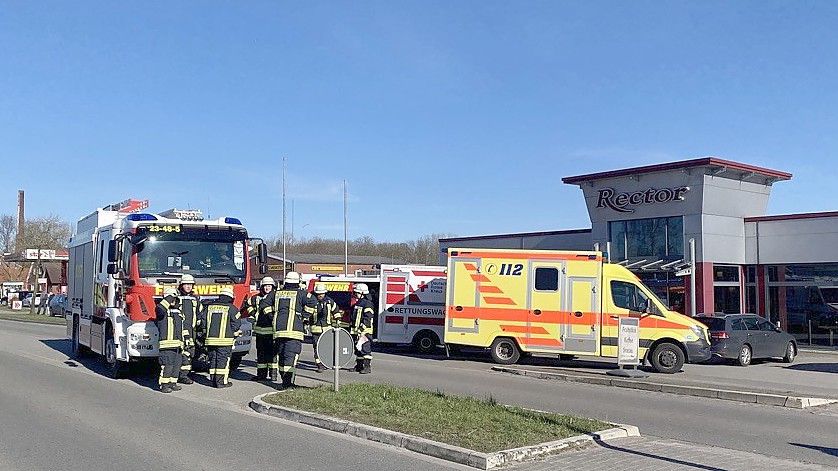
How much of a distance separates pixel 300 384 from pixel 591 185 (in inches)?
820

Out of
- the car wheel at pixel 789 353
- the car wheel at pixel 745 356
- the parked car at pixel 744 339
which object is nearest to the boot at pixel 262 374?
the parked car at pixel 744 339

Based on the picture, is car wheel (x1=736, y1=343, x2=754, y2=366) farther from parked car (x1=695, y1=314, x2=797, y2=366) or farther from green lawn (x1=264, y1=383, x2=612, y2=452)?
green lawn (x1=264, y1=383, x2=612, y2=452)

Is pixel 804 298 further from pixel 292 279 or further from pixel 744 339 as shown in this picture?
pixel 292 279

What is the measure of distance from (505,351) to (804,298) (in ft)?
46.5

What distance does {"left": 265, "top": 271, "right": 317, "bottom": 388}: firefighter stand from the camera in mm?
13859

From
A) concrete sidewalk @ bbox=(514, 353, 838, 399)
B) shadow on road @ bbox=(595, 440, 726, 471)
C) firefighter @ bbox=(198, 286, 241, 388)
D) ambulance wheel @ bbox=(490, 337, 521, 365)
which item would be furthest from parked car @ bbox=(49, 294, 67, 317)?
shadow on road @ bbox=(595, 440, 726, 471)

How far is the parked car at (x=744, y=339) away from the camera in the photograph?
71.5 feet

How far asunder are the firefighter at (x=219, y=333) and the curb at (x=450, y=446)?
11.0 ft

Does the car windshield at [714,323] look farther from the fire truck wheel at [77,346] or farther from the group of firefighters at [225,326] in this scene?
the fire truck wheel at [77,346]

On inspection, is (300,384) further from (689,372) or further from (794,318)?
(794,318)

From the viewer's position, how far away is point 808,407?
13281mm

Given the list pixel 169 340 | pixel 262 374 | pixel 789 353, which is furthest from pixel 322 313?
pixel 789 353

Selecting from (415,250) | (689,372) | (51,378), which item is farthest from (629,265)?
(415,250)

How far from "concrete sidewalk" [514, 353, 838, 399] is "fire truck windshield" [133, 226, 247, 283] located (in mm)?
7533
